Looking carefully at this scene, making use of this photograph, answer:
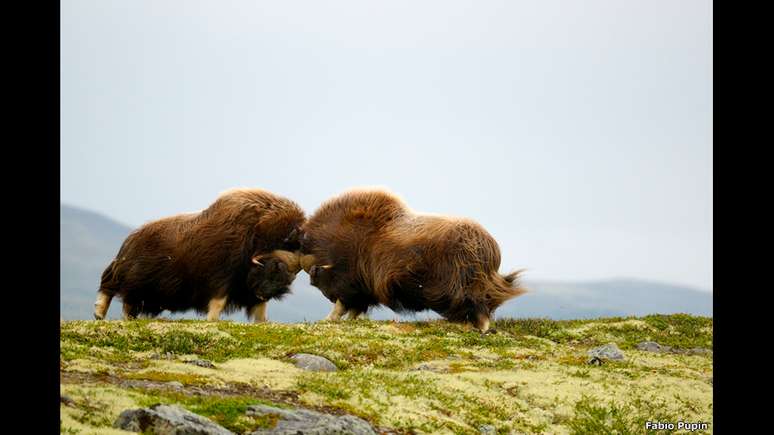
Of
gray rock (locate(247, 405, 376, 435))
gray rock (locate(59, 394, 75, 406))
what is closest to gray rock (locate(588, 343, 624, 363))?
gray rock (locate(247, 405, 376, 435))

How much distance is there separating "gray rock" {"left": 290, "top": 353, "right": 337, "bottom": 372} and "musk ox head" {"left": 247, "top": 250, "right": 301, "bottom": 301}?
16.1ft

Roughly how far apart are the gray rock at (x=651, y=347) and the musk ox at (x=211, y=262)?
6.98 m

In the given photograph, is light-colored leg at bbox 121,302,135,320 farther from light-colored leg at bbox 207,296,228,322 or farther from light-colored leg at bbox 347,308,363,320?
light-colored leg at bbox 347,308,363,320

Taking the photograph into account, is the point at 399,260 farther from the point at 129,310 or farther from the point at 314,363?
the point at 129,310

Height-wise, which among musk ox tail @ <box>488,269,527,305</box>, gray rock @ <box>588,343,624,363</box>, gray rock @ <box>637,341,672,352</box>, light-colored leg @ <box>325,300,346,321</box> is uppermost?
musk ox tail @ <box>488,269,527,305</box>

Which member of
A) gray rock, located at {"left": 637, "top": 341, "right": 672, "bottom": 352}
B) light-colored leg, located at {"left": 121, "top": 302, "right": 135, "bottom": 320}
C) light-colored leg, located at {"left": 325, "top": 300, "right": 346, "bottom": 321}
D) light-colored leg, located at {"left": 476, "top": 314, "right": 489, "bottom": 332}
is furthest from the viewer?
light-colored leg, located at {"left": 325, "top": 300, "right": 346, "bottom": 321}

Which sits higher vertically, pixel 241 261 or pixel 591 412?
pixel 241 261

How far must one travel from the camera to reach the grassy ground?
39.1 ft

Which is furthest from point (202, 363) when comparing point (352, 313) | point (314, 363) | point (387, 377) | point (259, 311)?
point (352, 313)
